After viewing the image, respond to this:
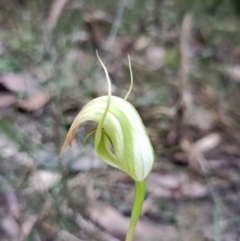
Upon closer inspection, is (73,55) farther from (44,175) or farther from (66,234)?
(66,234)

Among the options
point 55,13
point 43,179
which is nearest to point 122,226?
point 43,179

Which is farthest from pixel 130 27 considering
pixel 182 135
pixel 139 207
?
pixel 139 207

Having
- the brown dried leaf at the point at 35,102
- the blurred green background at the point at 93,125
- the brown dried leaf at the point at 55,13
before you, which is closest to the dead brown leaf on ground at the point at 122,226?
the blurred green background at the point at 93,125

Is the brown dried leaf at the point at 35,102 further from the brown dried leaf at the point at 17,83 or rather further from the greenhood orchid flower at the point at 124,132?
the greenhood orchid flower at the point at 124,132

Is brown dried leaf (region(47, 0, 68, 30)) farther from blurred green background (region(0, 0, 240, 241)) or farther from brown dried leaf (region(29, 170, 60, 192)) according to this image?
brown dried leaf (region(29, 170, 60, 192))

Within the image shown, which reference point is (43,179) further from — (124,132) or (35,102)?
→ (124,132)

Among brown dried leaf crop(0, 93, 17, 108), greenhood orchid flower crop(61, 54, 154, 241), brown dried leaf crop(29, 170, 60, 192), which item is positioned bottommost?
brown dried leaf crop(0, 93, 17, 108)

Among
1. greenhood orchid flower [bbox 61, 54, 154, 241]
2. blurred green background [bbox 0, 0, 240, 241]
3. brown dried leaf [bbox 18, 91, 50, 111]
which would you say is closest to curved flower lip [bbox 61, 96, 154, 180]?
greenhood orchid flower [bbox 61, 54, 154, 241]
